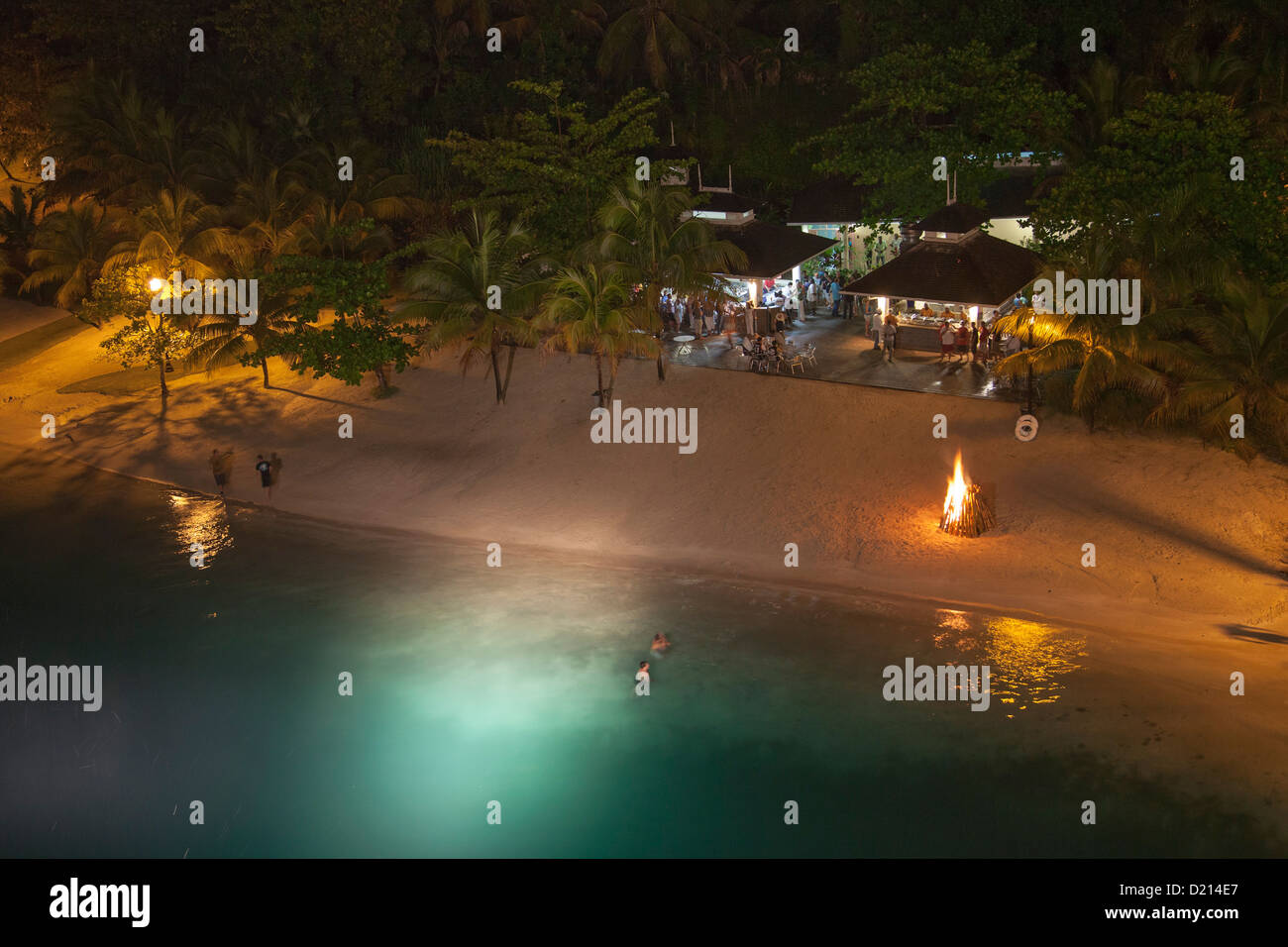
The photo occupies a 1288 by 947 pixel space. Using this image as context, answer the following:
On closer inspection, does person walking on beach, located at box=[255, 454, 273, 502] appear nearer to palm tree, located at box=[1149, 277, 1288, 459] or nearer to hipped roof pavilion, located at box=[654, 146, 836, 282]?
hipped roof pavilion, located at box=[654, 146, 836, 282]

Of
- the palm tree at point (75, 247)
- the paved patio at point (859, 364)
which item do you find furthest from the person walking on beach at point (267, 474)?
the palm tree at point (75, 247)

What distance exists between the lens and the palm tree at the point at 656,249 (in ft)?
80.1

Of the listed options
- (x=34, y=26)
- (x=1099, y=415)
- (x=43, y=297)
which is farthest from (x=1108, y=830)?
(x=34, y=26)

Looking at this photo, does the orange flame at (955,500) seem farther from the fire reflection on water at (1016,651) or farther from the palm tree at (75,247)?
the palm tree at (75,247)

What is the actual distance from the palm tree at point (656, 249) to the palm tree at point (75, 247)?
18.3 m

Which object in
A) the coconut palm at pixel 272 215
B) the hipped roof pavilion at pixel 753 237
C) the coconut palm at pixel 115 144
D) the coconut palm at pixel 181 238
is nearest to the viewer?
the hipped roof pavilion at pixel 753 237

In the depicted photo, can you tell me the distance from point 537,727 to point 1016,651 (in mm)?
7050

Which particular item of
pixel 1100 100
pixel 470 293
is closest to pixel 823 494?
pixel 470 293

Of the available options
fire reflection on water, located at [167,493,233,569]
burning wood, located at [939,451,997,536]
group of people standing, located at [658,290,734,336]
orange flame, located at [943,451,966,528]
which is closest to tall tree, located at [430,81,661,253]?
group of people standing, located at [658,290,734,336]

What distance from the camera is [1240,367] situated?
765 inches

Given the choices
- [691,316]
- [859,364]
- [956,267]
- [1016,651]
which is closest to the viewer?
[1016,651]

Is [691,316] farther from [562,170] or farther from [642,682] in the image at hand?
[642,682]

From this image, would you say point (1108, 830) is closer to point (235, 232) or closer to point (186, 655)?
point (186, 655)

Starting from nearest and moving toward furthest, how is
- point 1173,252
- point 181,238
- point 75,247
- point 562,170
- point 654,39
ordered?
1. point 1173,252
2. point 562,170
3. point 181,238
4. point 75,247
5. point 654,39
